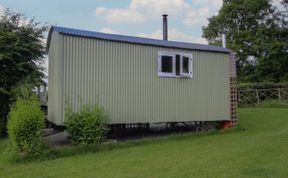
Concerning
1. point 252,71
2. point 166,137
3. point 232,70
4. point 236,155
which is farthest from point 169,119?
point 252,71

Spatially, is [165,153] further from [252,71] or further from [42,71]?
[252,71]

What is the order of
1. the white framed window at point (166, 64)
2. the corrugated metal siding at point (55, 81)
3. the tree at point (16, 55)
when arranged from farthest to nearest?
the tree at point (16, 55)
the white framed window at point (166, 64)
the corrugated metal siding at point (55, 81)

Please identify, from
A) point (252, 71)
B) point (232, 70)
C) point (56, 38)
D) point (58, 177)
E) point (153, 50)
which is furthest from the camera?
point (252, 71)

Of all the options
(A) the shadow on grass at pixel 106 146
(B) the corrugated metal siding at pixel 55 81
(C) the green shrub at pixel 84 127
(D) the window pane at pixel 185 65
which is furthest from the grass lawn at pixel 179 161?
(D) the window pane at pixel 185 65

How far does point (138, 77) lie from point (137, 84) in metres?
0.21

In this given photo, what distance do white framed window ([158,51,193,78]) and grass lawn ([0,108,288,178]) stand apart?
2.27 metres

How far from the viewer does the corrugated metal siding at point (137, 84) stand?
10.8 m

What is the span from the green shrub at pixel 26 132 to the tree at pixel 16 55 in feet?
17.2

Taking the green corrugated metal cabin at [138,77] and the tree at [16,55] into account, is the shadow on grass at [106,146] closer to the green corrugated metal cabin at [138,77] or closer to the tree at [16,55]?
the green corrugated metal cabin at [138,77]

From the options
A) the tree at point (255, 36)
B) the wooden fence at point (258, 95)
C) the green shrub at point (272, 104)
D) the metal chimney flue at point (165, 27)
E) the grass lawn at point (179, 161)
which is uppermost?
the tree at point (255, 36)

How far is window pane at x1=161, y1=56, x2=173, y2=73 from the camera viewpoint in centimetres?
1236

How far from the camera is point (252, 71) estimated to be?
35.5 m

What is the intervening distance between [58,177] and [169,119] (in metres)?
5.95

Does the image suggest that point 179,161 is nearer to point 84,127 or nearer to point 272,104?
point 84,127
